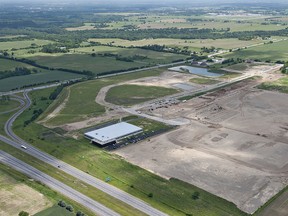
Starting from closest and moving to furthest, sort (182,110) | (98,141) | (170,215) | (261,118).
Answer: (170,215) < (98,141) < (261,118) < (182,110)

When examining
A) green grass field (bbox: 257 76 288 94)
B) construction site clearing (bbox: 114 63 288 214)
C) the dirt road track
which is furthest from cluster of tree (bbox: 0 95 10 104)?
the dirt road track

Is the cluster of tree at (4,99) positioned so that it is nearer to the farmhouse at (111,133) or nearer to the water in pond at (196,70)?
the farmhouse at (111,133)

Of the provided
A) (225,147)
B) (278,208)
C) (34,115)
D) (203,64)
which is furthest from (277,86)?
(34,115)

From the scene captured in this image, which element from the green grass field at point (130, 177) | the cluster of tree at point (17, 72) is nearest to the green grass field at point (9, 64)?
the cluster of tree at point (17, 72)

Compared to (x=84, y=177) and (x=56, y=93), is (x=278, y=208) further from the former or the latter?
(x=56, y=93)

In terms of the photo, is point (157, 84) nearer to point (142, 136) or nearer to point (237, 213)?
point (142, 136)

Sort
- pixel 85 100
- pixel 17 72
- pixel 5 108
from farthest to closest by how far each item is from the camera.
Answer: pixel 17 72
pixel 85 100
pixel 5 108

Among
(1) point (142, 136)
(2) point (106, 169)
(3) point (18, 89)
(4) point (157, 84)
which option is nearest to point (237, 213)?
(2) point (106, 169)
